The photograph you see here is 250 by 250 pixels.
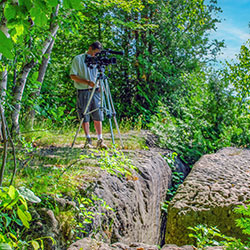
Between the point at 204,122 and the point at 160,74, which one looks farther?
the point at 160,74

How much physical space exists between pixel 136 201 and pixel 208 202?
0.82m

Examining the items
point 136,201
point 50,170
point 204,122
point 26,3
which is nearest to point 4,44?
point 26,3

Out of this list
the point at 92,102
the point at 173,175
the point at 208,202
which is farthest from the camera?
the point at 173,175

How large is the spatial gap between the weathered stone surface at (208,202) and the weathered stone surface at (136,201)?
1.04 feet

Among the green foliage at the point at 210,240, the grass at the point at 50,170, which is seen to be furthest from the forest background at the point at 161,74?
the green foliage at the point at 210,240

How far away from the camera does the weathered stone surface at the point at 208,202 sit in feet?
10.4

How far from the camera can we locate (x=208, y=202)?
335 cm

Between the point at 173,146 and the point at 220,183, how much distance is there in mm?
2650

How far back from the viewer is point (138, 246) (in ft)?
7.26

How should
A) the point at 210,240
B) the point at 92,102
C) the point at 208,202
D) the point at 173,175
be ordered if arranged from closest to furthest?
the point at 210,240
the point at 208,202
the point at 92,102
the point at 173,175

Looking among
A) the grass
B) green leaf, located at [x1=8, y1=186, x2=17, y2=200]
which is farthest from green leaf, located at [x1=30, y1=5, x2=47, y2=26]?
the grass

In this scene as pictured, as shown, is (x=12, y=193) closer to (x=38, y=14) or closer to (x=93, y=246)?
(x=38, y=14)

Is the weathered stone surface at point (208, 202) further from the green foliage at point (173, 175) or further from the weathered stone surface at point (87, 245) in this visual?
the weathered stone surface at point (87, 245)

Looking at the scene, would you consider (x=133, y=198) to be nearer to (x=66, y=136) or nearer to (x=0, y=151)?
(x=0, y=151)
